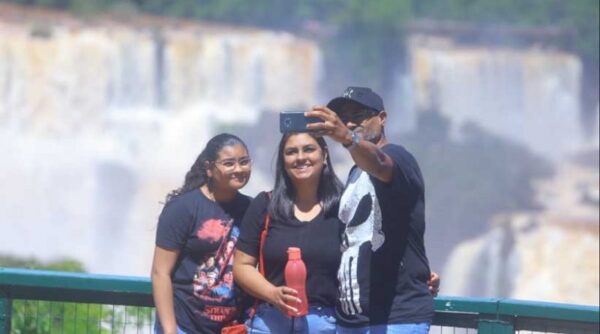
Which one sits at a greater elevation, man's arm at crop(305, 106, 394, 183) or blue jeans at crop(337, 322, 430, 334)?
man's arm at crop(305, 106, 394, 183)

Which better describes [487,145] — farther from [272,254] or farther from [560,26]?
[272,254]

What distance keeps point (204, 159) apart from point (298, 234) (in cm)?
55

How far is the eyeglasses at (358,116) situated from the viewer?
411 centimetres

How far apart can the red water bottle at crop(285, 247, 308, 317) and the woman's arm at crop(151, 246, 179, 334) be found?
51 centimetres

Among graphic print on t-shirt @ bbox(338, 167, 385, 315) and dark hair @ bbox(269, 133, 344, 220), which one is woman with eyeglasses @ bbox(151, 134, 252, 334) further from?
graphic print on t-shirt @ bbox(338, 167, 385, 315)

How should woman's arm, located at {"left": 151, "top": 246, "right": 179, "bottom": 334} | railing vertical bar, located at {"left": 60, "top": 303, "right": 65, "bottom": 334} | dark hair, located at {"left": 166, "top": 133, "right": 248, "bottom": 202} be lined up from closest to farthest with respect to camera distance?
woman's arm, located at {"left": 151, "top": 246, "right": 179, "bottom": 334} → dark hair, located at {"left": 166, "top": 133, "right": 248, "bottom": 202} → railing vertical bar, located at {"left": 60, "top": 303, "right": 65, "bottom": 334}

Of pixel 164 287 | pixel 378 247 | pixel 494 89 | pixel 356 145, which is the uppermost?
pixel 494 89

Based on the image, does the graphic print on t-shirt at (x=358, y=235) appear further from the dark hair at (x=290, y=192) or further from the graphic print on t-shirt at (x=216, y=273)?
the graphic print on t-shirt at (x=216, y=273)

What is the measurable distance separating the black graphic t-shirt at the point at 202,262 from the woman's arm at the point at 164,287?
3 centimetres

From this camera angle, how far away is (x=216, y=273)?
4.48m

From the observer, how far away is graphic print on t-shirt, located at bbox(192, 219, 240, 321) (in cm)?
448

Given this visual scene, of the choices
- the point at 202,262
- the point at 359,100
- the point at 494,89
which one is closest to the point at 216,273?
the point at 202,262

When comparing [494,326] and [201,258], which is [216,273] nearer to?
[201,258]

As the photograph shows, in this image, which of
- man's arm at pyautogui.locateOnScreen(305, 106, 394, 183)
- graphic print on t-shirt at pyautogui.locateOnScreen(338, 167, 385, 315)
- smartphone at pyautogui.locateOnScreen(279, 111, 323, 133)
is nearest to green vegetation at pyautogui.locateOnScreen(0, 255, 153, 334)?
graphic print on t-shirt at pyautogui.locateOnScreen(338, 167, 385, 315)
